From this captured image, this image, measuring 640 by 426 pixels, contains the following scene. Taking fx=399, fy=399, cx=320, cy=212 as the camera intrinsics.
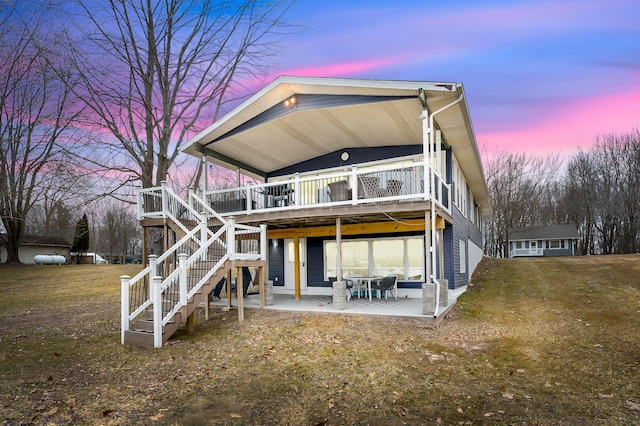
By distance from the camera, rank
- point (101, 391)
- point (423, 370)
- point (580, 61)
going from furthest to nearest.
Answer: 1. point (580, 61)
2. point (423, 370)
3. point (101, 391)

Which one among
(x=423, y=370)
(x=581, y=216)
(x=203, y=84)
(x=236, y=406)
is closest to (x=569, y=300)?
(x=423, y=370)

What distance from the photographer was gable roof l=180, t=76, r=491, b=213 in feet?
34.0

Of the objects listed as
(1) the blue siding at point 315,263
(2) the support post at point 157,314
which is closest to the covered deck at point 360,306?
(1) the blue siding at point 315,263

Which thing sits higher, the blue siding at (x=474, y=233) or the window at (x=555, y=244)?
the blue siding at (x=474, y=233)

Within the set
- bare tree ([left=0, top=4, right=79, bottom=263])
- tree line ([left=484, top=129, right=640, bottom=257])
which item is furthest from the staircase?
tree line ([left=484, top=129, right=640, bottom=257])

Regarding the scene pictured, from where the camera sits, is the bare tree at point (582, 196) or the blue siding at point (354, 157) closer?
the blue siding at point (354, 157)

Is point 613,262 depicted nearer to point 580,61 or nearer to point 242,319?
point 580,61

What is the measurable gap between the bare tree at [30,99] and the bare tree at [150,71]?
4.22 ft

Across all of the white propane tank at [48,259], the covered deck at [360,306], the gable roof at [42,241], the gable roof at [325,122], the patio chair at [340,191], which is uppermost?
the gable roof at [325,122]

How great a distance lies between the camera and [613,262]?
60.2 ft

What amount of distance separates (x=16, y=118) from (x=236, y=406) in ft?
73.5

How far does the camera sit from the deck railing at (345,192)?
10.5 meters

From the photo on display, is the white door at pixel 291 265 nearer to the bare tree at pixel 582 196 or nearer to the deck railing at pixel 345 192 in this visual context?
the deck railing at pixel 345 192

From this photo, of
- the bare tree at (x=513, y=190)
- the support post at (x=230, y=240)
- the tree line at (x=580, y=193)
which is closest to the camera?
the support post at (x=230, y=240)
